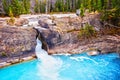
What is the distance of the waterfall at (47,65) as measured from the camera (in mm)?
32425

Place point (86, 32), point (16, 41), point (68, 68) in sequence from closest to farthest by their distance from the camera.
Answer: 1. point (68, 68)
2. point (16, 41)
3. point (86, 32)

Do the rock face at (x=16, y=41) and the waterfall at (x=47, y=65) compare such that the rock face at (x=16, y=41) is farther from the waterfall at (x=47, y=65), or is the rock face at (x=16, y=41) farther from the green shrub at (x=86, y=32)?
the green shrub at (x=86, y=32)

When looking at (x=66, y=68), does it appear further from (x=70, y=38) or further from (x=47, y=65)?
(x=70, y=38)

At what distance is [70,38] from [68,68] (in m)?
9.06

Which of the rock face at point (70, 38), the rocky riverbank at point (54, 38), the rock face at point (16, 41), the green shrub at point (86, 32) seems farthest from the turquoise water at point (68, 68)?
the green shrub at point (86, 32)

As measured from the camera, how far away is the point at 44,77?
31.9 m

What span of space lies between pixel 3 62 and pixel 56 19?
561 inches

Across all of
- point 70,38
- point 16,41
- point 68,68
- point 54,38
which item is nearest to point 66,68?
point 68,68

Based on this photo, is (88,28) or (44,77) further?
(88,28)

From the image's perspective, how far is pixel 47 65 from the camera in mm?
36688

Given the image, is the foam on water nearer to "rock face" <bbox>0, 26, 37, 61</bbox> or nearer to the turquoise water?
the turquoise water

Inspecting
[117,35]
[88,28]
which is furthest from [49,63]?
[117,35]

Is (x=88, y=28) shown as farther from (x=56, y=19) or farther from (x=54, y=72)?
(x=54, y=72)

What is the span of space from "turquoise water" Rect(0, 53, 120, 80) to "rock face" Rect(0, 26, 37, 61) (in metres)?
2.59
